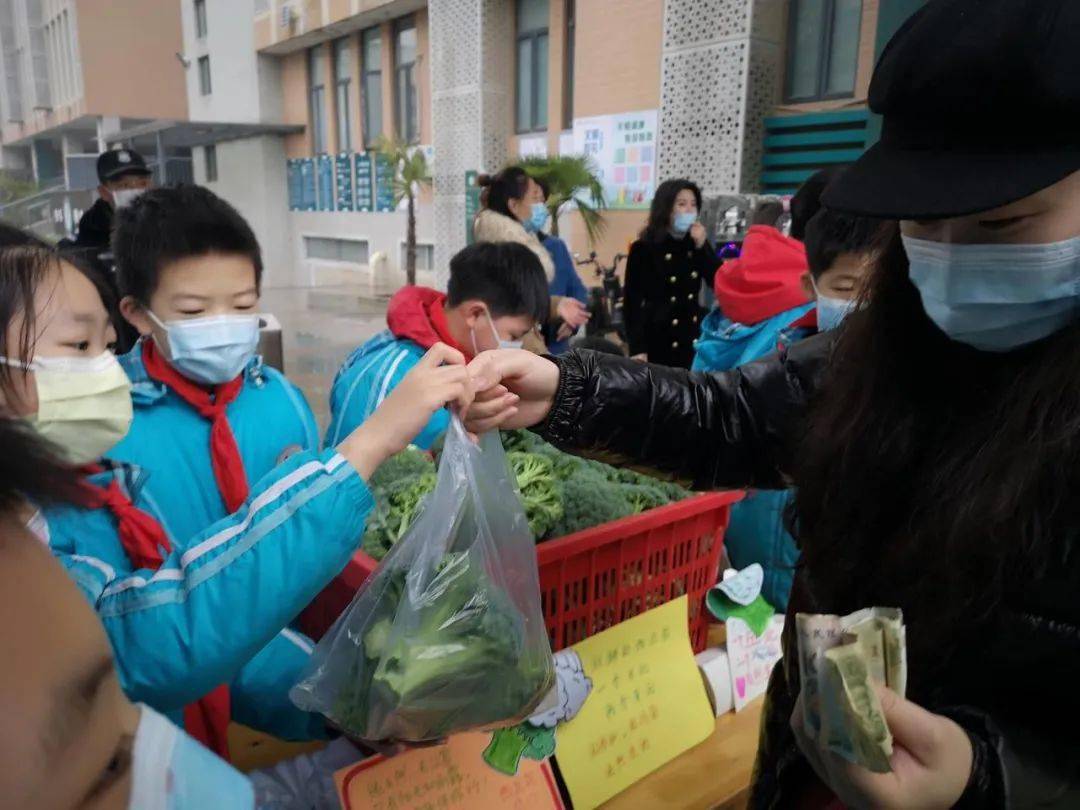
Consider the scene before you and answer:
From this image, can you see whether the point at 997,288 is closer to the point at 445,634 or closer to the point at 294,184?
the point at 445,634

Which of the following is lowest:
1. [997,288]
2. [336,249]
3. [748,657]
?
[748,657]

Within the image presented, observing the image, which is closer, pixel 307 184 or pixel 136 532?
pixel 136 532

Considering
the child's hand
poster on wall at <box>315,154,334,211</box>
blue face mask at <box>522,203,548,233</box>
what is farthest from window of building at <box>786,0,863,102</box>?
poster on wall at <box>315,154,334,211</box>

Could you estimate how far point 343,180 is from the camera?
14.6 m

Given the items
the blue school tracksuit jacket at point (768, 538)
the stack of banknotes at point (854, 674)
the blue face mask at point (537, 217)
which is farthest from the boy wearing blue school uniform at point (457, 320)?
the blue face mask at point (537, 217)

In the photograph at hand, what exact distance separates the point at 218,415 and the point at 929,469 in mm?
1124

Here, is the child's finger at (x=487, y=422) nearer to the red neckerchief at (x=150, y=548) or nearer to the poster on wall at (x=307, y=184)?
the red neckerchief at (x=150, y=548)

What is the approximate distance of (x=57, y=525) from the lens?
0.90 metres

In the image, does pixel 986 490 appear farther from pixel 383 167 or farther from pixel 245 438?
pixel 383 167

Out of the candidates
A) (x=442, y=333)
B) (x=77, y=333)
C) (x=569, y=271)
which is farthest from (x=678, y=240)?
(x=77, y=333)

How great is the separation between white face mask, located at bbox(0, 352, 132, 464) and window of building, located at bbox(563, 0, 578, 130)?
9.51 meters

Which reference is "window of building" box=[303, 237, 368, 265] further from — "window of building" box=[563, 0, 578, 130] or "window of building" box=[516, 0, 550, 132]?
"window of building" box=[563, 0, 578, 130]

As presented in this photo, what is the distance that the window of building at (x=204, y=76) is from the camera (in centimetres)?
1573

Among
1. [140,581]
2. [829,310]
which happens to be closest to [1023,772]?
[140,581]
